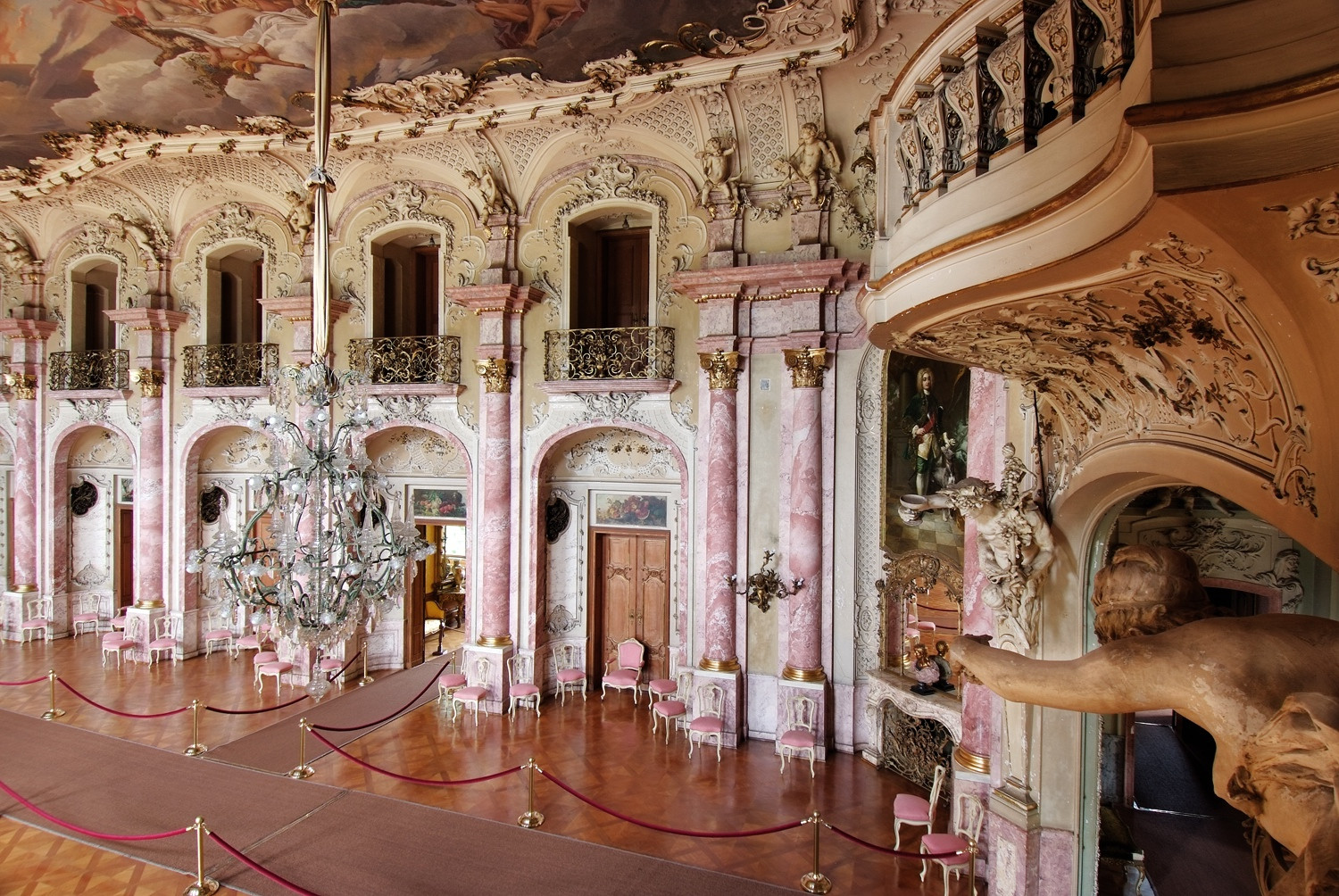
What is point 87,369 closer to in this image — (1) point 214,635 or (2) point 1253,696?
(1) point 214,635

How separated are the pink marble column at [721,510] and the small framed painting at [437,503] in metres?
5.01

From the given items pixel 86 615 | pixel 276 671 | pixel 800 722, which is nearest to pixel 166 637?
pixel 86 615

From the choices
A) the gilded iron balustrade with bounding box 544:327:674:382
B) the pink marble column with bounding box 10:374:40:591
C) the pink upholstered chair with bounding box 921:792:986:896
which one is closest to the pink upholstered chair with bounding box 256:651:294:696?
the gilded iron balustrade with bounding box 544:327:674:382

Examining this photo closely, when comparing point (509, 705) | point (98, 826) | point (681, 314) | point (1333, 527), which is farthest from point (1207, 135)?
point (509, 705)

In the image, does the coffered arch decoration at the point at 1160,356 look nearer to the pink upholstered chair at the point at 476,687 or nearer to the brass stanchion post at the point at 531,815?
the brass stanchion post at the point at 531,815

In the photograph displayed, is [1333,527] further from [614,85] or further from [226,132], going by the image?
[226,132]

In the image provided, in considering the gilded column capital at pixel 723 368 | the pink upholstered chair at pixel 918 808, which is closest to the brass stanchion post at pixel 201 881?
the pink upholstered chair at pixel 918 808

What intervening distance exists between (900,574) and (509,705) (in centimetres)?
603

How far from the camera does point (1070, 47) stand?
2408 millimetres

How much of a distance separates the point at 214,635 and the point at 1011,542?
45.0 feet

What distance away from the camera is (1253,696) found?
5.24ft

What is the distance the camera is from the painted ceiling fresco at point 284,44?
7.32 metres

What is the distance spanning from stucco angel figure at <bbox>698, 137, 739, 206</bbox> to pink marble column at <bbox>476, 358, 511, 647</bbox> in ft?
13.3

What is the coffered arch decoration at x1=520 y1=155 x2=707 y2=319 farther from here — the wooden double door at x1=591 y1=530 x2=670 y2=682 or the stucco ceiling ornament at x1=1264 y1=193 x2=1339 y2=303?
the stucco ceiling ornament at x1=1264 y1=193 x2=1339 y2=303
